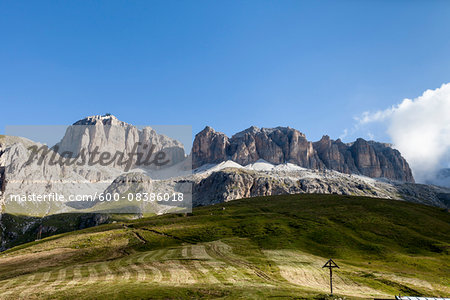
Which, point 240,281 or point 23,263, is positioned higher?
point 240,281

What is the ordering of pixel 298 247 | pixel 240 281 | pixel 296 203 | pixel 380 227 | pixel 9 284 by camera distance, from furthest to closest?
pixel 296 203
pixel 380 227
pixel 298 247
pixel 9 284
pixel 240 281

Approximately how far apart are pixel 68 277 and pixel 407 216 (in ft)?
441

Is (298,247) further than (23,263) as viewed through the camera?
Yes

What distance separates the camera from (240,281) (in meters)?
45.8

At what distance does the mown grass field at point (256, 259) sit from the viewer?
41.9 m

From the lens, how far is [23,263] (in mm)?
79312

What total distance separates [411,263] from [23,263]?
105524 mm

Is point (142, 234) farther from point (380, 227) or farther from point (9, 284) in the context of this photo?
point (380, 227)

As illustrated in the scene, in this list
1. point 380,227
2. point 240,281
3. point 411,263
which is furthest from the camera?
point 380,227

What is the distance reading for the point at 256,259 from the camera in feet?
216

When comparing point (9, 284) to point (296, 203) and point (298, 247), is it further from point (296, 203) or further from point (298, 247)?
point (296, 203)

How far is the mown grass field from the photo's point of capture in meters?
41.9

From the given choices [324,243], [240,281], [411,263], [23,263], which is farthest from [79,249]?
[411,263]

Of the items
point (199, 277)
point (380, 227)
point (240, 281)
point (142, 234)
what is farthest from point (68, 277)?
point (380, 227)
